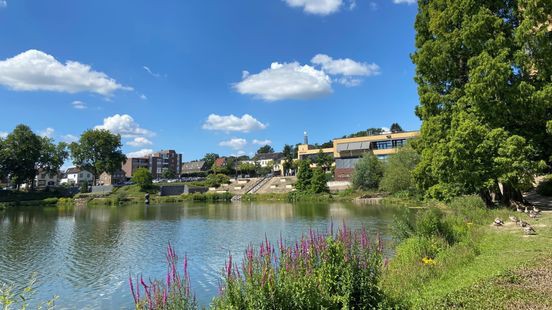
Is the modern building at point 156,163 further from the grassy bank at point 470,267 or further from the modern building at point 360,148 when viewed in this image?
the grassy bank at point 470,267

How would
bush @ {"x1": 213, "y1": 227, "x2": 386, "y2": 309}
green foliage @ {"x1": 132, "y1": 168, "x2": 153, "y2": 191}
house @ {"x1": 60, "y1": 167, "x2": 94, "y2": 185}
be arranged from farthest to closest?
house @ {"x1": 60, "y1": 167, "x2": 94, "y2": 185} < green foliage @ {"x1": 132, "y1": 168, "x2": 153, "y2": 191} < bush @ {"x1": 213, "y1": 227, "x2": 386, "y2": 309}

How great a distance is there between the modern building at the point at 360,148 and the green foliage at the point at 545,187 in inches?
2109

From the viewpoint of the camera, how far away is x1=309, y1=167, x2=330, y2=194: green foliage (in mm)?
77062

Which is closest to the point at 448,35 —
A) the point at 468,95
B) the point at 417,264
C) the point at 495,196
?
the point at 468,95

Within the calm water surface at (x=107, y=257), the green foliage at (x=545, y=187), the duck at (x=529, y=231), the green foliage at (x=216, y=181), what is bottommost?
the calm water surface at (x=107, y=257)

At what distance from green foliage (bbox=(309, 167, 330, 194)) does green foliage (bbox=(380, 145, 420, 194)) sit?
64.9 ft

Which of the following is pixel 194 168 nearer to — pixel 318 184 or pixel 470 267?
pixel 318 184

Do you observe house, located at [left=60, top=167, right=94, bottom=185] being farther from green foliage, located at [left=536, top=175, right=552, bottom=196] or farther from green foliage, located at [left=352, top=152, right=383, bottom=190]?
green foliage, located at [left=536, top=175, right=552, bottom=196]

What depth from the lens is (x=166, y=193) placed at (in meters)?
93.9


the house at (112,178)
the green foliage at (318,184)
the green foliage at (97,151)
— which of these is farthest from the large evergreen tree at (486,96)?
the house at (112,178)

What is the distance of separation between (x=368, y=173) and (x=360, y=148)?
91.1 feet

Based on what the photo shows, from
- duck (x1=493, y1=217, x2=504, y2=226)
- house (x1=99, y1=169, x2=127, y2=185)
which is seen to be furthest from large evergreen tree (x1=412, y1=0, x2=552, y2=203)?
house (x1=99, y1=169, x2=127, y2=185)

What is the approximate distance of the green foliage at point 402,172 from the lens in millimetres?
55344

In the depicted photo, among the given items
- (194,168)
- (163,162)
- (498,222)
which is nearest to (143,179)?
(194,168)
